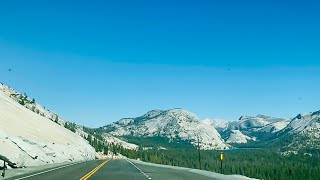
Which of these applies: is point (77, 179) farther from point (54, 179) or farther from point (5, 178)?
point (5, 178)

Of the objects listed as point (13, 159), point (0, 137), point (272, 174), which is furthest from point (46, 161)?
point (272, 174)

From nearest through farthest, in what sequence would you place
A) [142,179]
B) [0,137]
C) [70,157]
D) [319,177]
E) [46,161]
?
[142,179]
[0,137]
[46,161]
[70,157]
[319,177]

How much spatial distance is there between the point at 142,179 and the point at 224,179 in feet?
23.5

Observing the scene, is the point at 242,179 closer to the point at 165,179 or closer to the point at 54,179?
the point at 165,179

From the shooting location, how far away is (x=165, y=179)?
3519 centimetres

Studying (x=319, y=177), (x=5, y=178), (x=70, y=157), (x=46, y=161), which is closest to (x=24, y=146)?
(x=46, y=161)

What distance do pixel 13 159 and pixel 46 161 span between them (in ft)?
81.1

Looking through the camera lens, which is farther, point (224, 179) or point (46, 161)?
point (46, 161)

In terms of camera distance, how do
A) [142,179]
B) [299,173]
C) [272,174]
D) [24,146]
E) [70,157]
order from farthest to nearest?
[272,174]
[299,173]
[70,157]
[24,146]
[142,179]

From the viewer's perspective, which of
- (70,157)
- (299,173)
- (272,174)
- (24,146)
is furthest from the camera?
(272,174)

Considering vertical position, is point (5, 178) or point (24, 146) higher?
point (24, 146)

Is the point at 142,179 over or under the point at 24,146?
under

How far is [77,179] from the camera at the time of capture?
32438 millimetres

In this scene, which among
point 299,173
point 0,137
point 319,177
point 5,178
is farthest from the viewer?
point 299,173
